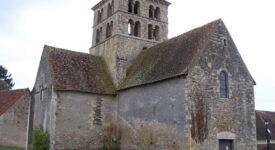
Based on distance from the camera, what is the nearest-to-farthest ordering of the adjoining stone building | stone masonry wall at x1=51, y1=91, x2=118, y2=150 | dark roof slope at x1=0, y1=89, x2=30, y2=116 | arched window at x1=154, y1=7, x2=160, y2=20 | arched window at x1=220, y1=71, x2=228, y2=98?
arched window at x1=220, y1=71, x2=228, y2=98 → stone masonry wall at x1=51, y1=91, x2=118, y2=150 → the adjoining stone building → arched window at x1=154, y1=7, x2=160, y2=20 → dark roof slope at x1=0, y1=89, x2=30, y2=116

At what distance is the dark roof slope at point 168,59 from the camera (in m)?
19.0

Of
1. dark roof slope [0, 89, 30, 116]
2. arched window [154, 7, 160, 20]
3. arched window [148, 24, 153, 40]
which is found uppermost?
arched window [154, 7, 160, 20]

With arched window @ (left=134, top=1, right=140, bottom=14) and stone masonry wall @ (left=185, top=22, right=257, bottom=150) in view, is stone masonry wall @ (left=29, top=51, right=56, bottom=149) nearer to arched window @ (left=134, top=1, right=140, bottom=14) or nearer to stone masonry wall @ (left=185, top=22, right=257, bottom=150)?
arched window @ (left=134, top=1, right=140, bottom=14)

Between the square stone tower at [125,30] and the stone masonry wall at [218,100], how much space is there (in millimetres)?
8129

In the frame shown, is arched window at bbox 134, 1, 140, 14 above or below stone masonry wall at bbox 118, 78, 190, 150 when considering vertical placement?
above

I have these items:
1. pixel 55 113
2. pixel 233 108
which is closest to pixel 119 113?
pixel 55 113

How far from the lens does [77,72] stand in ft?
79.6

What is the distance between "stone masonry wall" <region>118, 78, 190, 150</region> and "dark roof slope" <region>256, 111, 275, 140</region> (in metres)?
13.3

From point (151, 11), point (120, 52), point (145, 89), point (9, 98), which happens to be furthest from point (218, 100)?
point (9, 98)

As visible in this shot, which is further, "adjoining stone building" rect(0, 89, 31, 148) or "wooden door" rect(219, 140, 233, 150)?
"adjoining stone building" rect(0, 89, 31, 148)

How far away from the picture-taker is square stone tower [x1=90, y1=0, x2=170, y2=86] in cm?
2598

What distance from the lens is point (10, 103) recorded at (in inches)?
1197

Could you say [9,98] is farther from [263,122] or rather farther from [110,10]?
[263,122]

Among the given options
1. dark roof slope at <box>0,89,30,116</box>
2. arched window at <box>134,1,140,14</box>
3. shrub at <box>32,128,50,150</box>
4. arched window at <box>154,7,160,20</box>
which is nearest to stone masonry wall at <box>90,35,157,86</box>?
arched window at <box>154,7,160,20</box>
